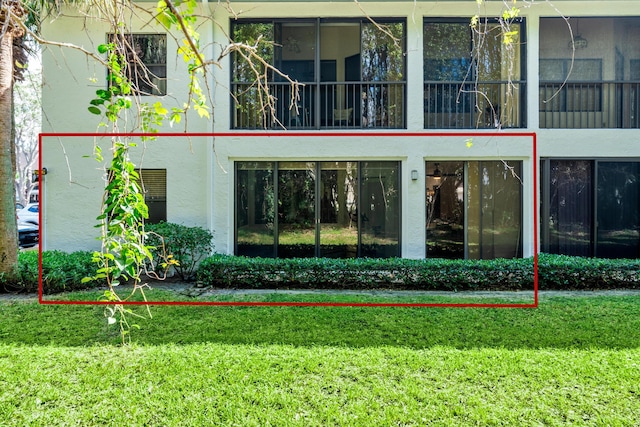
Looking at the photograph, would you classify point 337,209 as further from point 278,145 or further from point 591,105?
point 591,105

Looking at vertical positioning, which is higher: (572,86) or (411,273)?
(572,86)

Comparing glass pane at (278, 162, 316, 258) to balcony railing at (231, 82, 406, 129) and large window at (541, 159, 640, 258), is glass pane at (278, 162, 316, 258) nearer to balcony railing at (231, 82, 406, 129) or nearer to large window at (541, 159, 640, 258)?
balcony railing at (231, 82, 406, 129)

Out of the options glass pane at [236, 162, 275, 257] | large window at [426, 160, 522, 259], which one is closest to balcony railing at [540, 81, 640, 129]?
large window at [426, 160, 522, 259]

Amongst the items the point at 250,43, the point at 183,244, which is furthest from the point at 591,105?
the point at 183,244

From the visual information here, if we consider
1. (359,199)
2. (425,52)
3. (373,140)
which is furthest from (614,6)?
(359,199)

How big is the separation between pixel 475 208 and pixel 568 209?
1.95 meters

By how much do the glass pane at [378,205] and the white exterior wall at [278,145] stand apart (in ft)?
0.60

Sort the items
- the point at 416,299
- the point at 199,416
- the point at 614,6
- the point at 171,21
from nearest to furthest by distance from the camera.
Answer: the point at 171,21 → the point at 199,416 → the point at 416,299 → the point at 614,6

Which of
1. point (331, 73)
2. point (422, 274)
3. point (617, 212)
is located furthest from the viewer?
point (331, 73)

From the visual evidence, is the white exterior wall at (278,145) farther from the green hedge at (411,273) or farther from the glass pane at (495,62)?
the green hedge at (411,273)

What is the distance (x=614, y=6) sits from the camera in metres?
8.60

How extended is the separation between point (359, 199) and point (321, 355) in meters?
5.04

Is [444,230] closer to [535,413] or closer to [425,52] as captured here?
[425,52]

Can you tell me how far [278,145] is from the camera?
876cm
